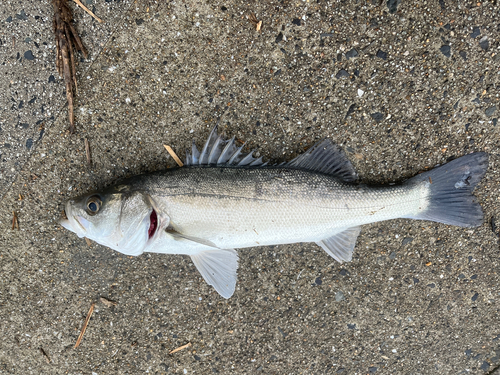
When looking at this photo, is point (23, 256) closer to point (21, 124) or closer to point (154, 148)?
point (21, 124)

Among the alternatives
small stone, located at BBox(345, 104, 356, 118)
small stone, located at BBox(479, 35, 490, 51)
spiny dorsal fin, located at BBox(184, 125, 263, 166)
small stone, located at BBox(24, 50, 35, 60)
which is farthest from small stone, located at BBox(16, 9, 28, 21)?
small stone, located at BBox(479, 35, 490, 51)

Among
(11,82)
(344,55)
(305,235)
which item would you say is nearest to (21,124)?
(11,82)

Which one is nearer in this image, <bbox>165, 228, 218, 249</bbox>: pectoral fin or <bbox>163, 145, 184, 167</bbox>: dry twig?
<bbox>165, 228, 218, 249</bbox>: pectoral fin

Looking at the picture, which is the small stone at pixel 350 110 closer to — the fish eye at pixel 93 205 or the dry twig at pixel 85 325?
the fish eye at pixel 93 205

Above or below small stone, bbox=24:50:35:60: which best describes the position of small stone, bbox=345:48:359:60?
above

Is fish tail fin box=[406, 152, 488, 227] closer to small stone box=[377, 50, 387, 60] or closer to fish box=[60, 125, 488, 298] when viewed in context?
fish box=[60, 125, 488, 298]
